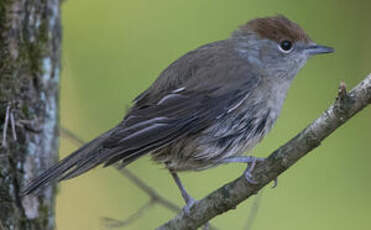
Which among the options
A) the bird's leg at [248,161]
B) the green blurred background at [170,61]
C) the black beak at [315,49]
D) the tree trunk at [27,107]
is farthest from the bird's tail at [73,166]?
the green blurred background at [170,61]

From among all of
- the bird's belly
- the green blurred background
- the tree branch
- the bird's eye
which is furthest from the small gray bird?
the green blurred background

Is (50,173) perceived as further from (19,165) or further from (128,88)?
(128,88)

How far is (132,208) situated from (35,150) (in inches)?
95.1

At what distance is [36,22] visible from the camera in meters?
3.90

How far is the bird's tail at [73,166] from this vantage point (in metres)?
3.58

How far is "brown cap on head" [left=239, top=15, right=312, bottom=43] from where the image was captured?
4.68 m

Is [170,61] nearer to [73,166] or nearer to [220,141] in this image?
[220,141]

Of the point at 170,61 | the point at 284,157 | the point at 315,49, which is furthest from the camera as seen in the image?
the point at 170,61

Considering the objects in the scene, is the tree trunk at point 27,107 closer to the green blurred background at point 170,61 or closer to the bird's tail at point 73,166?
the bird's tail at point 73,166

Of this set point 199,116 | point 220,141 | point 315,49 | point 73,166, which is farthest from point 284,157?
point 315,49

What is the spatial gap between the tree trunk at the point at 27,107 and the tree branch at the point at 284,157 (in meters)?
0.95

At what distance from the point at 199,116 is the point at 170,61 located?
220 centimetres

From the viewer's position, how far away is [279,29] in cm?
471

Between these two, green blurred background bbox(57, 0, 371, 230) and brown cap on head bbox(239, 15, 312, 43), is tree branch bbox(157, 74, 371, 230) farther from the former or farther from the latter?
green blurred background bbox(57, 0, 371, 230)
